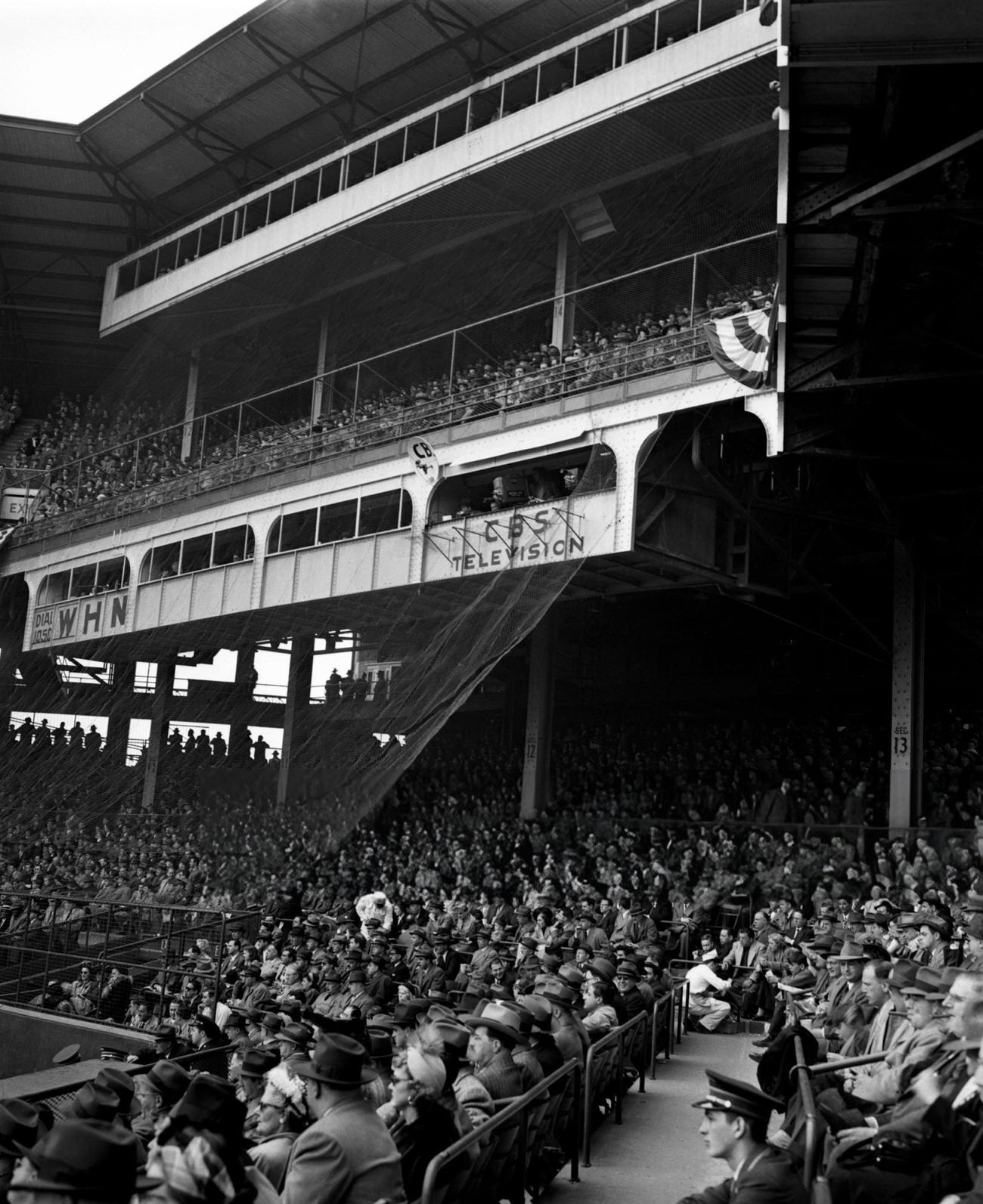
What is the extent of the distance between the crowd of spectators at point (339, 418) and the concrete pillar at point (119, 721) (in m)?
5.38

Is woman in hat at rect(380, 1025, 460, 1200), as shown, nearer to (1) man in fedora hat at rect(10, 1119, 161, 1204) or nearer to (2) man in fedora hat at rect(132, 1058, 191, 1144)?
(2) man in fedora hat at rect(132, 1058, 191, 1144)

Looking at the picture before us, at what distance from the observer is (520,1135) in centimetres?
652

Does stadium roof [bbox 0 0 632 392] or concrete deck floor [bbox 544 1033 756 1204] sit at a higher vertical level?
stadium roof [bbox 0 0 632 392]

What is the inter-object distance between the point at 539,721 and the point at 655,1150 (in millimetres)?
17956

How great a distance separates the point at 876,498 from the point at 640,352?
4.54 m

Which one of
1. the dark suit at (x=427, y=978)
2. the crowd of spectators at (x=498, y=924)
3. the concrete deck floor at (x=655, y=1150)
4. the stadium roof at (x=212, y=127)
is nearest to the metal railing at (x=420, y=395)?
the stadium roof at (x=212, y=127)

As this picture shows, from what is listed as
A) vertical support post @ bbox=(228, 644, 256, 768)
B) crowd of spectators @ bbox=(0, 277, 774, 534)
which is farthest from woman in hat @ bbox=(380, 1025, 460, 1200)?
vertical support post @ bbox=(228, 644, 256, 768)

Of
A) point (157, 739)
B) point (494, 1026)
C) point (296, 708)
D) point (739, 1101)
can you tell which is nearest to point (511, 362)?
point (296, 708)

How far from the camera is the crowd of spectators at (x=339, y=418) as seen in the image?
68.1 ft

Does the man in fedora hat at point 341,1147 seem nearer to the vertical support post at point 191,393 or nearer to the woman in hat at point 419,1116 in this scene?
the woman in hat at point 419,1116

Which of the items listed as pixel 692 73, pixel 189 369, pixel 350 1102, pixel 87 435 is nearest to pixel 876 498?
pixel 692 73

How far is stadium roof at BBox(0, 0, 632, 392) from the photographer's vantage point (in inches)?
1109

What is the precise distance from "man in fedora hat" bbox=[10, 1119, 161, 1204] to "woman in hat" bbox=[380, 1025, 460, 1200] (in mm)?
2365

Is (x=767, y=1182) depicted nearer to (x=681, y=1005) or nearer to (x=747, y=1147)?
(x=747, y=1147)
